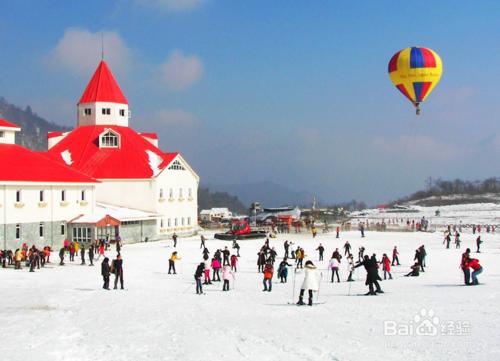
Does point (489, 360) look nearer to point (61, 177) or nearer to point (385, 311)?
point (385, 311)

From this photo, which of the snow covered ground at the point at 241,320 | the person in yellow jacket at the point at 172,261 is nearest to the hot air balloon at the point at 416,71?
the snow covered ground at the point at 241,320

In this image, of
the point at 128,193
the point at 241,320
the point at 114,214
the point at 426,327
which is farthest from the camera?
the point at 128,193

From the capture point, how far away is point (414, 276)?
29.2 metres

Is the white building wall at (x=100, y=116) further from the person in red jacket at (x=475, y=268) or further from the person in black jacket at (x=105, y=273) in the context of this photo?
the person in red jacket at (x=475, y=268)

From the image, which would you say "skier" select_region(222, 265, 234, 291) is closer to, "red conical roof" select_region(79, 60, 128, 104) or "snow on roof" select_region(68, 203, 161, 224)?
"snow on roof" select_region(68, 203, 161, 224)

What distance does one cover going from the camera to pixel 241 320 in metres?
18.2

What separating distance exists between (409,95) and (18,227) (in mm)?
34780

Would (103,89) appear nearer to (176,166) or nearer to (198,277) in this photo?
(176,166)

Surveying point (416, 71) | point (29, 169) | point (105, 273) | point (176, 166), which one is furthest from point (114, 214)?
point (105, 273)

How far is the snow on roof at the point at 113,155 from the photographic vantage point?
204 feet

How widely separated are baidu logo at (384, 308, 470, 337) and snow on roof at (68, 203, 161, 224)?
36906mm

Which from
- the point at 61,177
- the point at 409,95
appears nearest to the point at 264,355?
the point at 61,177

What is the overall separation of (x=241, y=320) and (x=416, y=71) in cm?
4216

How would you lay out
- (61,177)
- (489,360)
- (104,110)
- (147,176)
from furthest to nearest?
(104,110) < (147,176) < (61,177) < (489,360)
